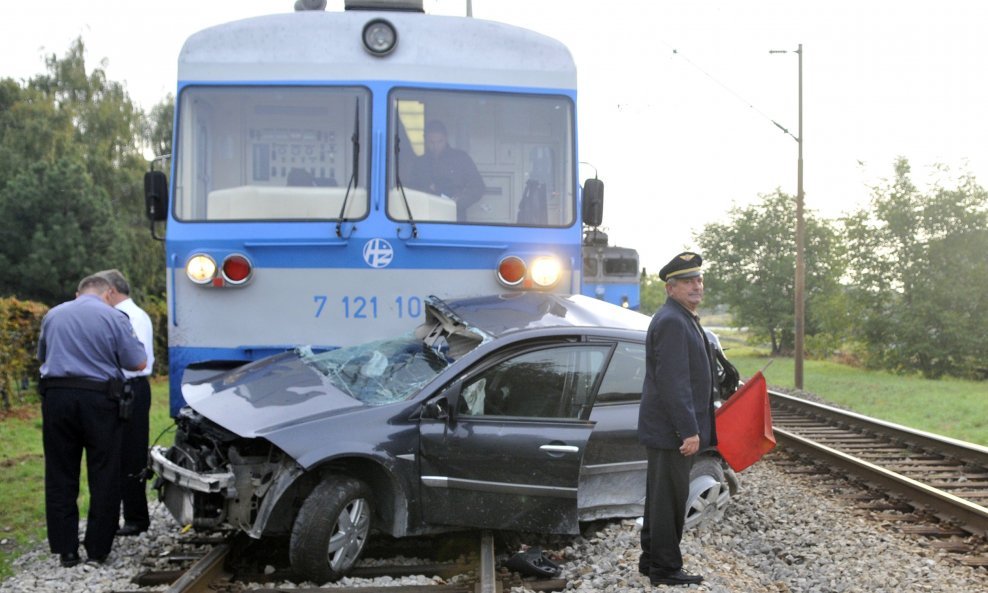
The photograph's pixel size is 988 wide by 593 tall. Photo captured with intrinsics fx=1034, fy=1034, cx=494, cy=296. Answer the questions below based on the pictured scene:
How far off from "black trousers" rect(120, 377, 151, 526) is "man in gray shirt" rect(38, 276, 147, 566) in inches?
26.7

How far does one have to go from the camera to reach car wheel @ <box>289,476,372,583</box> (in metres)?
5.56

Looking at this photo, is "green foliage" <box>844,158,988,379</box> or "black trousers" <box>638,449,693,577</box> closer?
"black trousers" <box>638,449,693,577</box>

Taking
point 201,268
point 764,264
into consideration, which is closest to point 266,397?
point 201,268

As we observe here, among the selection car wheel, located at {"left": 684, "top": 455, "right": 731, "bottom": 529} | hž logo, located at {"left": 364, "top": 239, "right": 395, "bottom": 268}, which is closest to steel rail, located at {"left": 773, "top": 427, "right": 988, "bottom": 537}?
car wheel, located at {"left": 684, "top": 455, "right": 731, "bottom": 529}

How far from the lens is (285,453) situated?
5758mm

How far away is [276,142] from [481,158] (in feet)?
4.95

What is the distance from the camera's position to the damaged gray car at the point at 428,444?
18.8 feet

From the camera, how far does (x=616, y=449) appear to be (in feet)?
21.1

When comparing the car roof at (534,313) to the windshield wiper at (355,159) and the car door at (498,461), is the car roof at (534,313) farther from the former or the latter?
the windshield wiper at (355,159)

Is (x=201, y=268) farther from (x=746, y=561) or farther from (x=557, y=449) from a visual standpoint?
(x=746, y=561)

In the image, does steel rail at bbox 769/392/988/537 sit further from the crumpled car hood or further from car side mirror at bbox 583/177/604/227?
the crumpled car hood

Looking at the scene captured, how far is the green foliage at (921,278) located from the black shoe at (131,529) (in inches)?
1107

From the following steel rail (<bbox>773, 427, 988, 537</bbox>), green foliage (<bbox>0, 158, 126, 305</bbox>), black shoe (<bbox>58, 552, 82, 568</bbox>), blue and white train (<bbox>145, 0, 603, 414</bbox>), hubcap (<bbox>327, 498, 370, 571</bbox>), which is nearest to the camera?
hubcap (<bbox>327, 498, 370, 571</bbox>)

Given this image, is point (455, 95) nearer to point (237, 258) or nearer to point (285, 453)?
point (237, 258)
